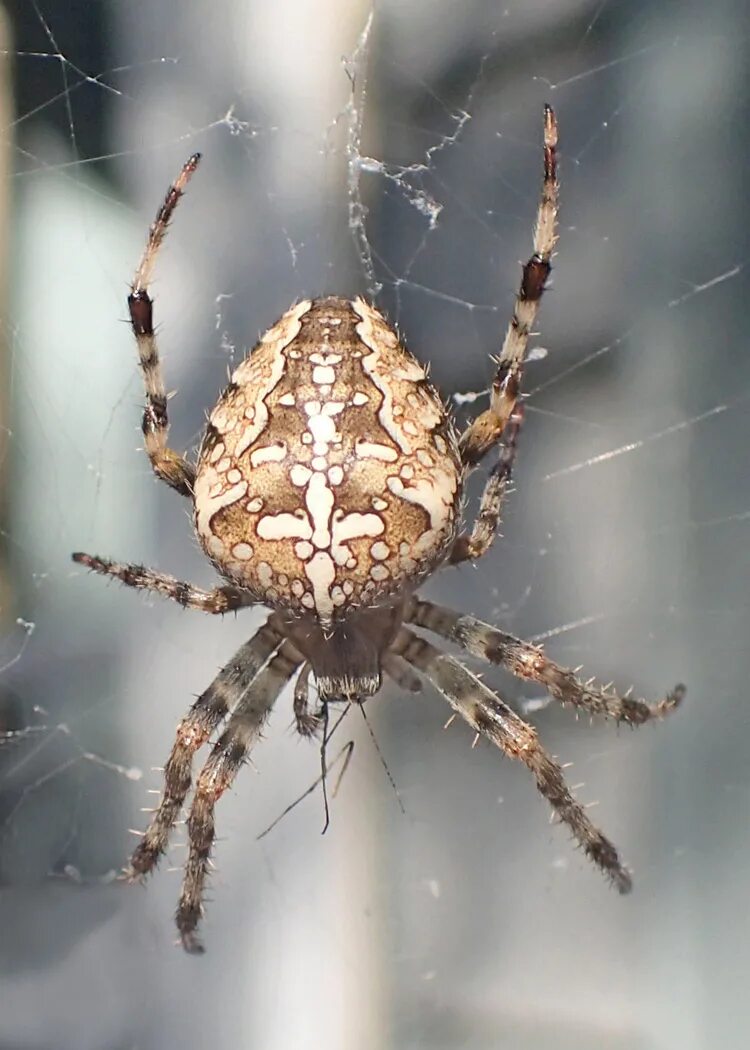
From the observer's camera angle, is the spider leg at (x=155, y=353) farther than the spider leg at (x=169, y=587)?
No

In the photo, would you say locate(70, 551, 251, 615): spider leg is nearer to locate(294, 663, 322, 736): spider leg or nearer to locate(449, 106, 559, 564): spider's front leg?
locate(294, 663, 322, 736): spider leg

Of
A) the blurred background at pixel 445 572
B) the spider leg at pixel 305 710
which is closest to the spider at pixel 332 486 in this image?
the spider leg at pixel 305 710

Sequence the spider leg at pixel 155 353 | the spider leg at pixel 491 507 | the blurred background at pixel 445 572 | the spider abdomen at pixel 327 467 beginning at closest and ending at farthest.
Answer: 1. the spider abdomen at pixel 327 467
2. the spider leg at pixel 155 353
3. the spider leg at pixel 491 507
4. the blurred background at pixel 445 572

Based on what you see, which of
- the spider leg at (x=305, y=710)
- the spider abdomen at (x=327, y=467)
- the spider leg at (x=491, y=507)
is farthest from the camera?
the spider leg at (x=305, y=710)

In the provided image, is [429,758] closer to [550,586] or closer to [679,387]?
[550,586]

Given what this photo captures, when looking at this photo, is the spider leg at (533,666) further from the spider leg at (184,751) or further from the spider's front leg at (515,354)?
the spider leg at (184,751)

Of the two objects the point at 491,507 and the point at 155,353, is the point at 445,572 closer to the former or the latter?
the point at 491,507

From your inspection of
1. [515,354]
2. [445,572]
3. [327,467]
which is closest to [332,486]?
[327,467]
